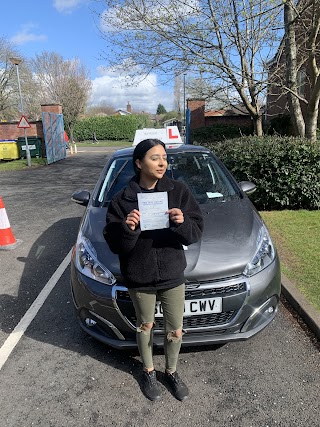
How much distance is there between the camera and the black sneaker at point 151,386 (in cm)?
230

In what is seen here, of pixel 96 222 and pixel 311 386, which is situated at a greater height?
pixel 96 222

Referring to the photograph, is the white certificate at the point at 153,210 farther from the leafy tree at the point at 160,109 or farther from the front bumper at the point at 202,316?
the leafy tree at the point at 160,109

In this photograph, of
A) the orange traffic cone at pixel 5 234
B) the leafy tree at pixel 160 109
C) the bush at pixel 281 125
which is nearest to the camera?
the orange traffic cone at pixel 5 234

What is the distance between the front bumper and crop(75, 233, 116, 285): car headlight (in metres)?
0.05

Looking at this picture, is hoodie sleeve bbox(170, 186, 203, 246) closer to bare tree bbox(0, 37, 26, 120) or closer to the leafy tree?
bare tree bbox(0, 37, 26, 120)

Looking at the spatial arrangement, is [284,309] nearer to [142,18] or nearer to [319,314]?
[319,314]

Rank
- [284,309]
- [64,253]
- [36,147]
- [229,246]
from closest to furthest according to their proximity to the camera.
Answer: [229,246], [284,309], [64,253], [36,147]

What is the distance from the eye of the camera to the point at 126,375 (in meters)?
2.54

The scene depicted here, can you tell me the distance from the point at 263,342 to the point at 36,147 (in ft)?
61.0

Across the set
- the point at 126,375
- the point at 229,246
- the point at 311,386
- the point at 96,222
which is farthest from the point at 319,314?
the point at 96,222

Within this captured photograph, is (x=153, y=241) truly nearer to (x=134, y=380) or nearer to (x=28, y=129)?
(x=134, y=380)

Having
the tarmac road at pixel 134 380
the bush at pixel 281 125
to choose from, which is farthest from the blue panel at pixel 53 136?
the tarmac road at pixel 134 380

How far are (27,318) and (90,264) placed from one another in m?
1.24

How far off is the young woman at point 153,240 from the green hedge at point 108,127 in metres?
42.7
